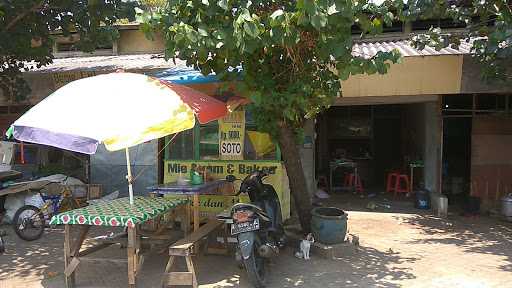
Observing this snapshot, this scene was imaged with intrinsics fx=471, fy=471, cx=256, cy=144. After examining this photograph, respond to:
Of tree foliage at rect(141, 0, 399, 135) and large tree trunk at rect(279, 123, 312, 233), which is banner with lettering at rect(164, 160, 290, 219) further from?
tree foliage at rect(141, 0, 399, 135)

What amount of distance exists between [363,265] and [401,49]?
485 cm

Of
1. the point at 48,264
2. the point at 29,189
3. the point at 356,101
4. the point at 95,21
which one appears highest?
the point at 95,21

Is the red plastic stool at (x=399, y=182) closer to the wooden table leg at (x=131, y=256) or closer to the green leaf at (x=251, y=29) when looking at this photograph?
the green leaf at (x=251, y=29)

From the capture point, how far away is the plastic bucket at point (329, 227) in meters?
6.38

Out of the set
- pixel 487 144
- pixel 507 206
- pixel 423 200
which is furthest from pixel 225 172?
pixel 487 144

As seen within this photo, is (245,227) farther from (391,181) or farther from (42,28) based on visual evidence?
(391,181)

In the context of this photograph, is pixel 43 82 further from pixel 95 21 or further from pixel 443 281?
pixel 443 281

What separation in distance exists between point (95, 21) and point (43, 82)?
2003 mm

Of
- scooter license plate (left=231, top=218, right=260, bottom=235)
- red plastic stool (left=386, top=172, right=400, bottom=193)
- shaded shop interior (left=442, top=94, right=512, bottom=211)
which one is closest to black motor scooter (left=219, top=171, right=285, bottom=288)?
scooter license plate (left=231, top=218, right=260, bottom=235)

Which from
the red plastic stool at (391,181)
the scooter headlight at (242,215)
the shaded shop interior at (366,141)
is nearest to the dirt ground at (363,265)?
the scooter headlight at (242,215)

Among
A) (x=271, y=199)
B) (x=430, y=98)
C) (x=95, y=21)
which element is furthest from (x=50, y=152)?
(x=430, y=98)

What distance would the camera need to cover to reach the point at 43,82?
1001 centimetres

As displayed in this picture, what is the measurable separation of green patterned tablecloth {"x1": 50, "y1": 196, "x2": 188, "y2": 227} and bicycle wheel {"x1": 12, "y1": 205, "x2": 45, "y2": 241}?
7.87ft

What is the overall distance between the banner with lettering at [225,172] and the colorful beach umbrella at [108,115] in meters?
2.21
